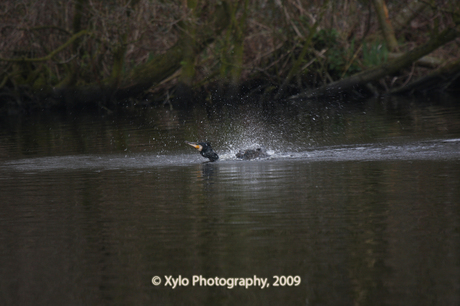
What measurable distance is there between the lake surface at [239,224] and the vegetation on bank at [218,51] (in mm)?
11478

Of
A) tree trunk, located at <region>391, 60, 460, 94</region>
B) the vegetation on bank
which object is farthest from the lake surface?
the vegetation on bank

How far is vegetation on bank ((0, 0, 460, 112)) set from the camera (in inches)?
942

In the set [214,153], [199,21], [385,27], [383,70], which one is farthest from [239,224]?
[385,27]

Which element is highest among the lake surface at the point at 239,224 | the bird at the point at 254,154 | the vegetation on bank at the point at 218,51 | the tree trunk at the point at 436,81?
the vegetation on bank at the point at 218,51

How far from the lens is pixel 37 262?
5.52m

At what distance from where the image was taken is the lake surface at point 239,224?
474 centimetres

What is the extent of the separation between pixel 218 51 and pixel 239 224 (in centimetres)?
2080

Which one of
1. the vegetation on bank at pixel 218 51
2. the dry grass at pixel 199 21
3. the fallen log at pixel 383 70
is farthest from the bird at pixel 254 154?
the vegetation on bank at pixel 218 51

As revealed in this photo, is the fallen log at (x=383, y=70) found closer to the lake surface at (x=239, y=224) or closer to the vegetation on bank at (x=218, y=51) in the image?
the vegetation on bank at (x=218, y=51)

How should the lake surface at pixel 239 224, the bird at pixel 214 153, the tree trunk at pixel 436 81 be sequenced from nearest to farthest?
1. the lake surface at pixel 239 224
2. the bird at pixel 214 153
3. the tree trunk at pixel 436 81

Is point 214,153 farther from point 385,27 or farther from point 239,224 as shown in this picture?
point 385,27

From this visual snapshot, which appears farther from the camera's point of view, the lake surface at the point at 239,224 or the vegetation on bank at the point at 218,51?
the vegetation on bank at the point at 218,51

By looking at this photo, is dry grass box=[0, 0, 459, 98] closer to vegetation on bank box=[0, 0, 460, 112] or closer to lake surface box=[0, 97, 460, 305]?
vegetation on bank box=[0, 0, 460, 112]

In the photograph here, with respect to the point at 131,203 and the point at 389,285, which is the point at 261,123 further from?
the point at 389,285
